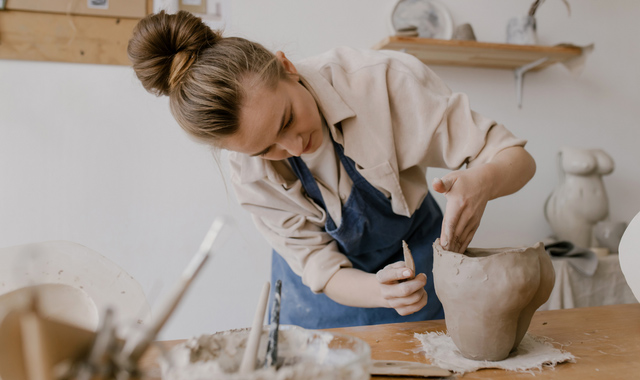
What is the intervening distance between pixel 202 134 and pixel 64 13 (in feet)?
4.59

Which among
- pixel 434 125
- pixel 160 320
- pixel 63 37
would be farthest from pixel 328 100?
pixel 63 37

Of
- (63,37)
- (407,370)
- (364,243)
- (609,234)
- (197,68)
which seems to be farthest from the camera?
(609,234)

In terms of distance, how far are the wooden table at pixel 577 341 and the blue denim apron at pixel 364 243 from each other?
33 cm

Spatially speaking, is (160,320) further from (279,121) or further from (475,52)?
(475,52)

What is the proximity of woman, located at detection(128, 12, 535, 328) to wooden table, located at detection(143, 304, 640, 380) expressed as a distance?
9 centimetres

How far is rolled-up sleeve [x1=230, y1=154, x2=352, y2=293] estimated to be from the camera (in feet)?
4.16

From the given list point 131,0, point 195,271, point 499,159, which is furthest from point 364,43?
point 195,271

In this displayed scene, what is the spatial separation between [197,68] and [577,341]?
894mm

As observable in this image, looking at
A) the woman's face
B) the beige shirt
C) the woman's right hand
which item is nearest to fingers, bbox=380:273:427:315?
the woman's right hand

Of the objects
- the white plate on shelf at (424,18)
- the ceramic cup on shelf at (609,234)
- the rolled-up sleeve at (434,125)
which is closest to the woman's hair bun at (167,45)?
the rolled-up sleeve at (434,125)

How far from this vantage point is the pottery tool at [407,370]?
0.72 meters

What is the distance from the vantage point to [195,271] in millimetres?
412

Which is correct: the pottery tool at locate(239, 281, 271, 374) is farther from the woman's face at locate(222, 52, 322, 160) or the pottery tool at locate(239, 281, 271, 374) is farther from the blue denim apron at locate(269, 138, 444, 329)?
the blue denim apron at locate(269, 138, 444, 329)

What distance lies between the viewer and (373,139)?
3.85 ft
